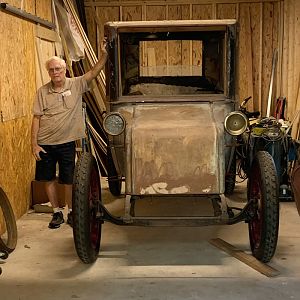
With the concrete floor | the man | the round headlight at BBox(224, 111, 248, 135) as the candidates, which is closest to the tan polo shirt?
the man

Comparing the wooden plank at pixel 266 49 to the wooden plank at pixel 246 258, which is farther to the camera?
the wooden plank at pixel 266 49

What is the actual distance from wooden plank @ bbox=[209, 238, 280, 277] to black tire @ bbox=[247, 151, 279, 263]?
5cm

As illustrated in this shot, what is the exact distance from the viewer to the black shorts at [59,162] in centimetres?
469

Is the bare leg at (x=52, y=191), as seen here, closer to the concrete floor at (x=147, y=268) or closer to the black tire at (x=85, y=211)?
the concrete floor at (x=147, y=268)

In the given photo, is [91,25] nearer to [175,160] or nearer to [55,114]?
[55,114]

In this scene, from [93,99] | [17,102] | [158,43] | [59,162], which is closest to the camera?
[59,162]

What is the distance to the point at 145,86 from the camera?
Result: 5.18m

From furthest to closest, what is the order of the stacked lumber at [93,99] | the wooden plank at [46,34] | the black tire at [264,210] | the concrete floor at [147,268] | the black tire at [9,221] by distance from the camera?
the stacked lumber at [93,99], the wooden plank at [46,34], the black tire at [9,221], the black tire at [264,210], the concrete floor at [147,268]

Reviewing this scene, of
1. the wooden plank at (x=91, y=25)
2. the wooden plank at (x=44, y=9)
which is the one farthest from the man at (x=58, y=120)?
the wooden plank at (x=91, y=25)

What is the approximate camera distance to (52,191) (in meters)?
4.86

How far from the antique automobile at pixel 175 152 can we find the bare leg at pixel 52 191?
2.82 feet

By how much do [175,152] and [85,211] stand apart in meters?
0.82

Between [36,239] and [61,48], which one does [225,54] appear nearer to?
[36,239]

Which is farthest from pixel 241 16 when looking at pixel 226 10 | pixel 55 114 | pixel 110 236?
pixel 110 236
